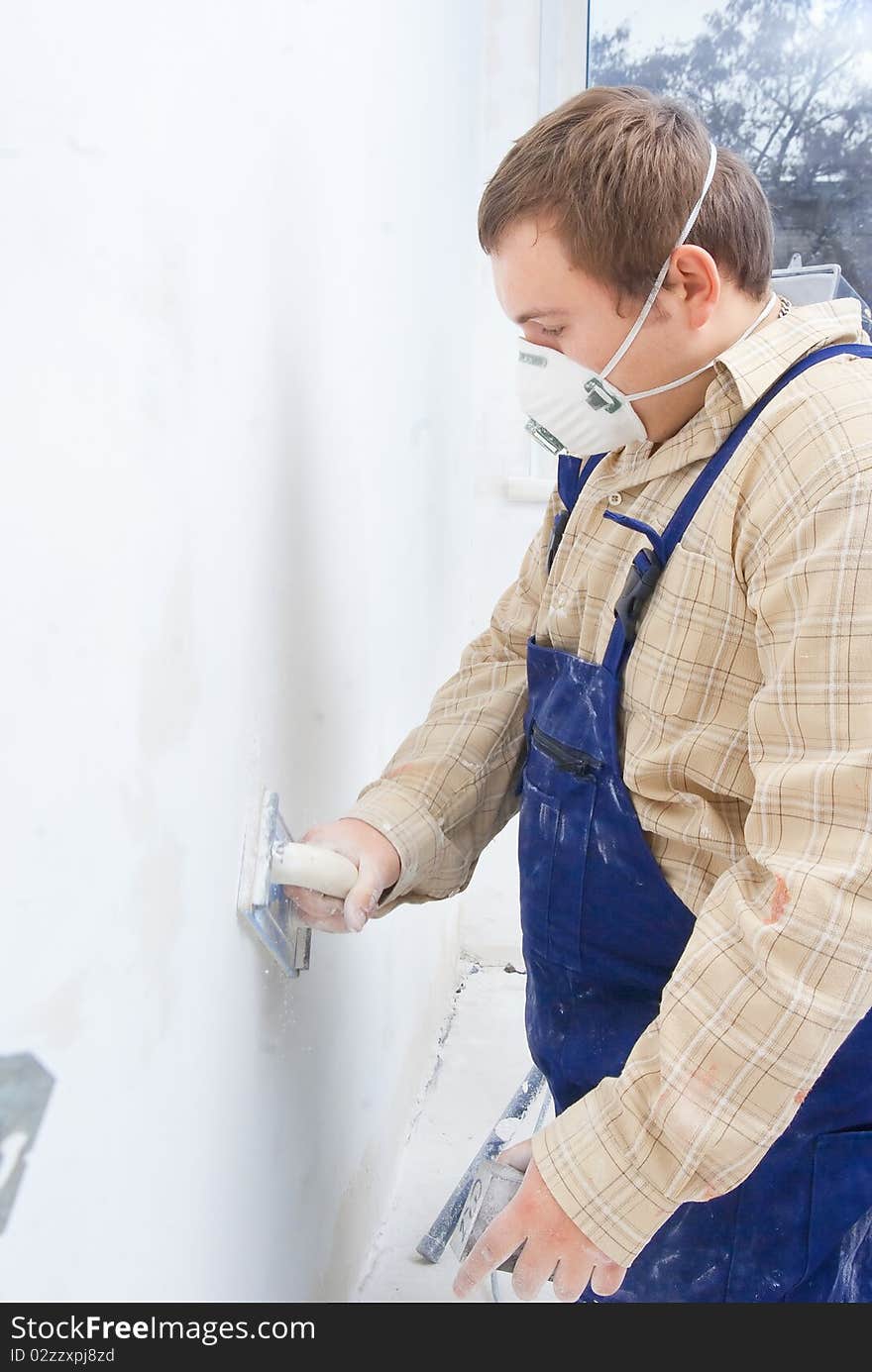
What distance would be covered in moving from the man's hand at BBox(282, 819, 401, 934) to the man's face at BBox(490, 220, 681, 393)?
44 centimetres

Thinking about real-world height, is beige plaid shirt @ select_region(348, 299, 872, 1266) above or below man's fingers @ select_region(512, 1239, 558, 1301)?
above

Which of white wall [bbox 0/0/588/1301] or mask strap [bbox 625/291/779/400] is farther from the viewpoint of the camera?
mask strap [bbox 625/291/779/400]

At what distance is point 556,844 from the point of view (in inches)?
37.1

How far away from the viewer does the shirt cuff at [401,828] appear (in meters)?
1.01

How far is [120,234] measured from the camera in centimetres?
57

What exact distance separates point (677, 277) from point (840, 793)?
1.35 ft

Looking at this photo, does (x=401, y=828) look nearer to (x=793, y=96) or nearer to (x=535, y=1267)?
(x=535, y=1267)

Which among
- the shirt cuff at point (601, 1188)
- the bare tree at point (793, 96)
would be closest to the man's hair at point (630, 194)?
the shirt cuff at point (601, 1188)

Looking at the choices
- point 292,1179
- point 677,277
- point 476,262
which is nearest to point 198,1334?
point 292,1179

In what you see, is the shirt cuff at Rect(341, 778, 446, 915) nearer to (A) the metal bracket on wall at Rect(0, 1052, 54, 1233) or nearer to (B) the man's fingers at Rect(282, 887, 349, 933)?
(B) the man's fingers at Rect(282, 887, 349, 933)

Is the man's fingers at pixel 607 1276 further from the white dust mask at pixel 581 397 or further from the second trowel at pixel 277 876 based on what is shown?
the white dust mask at pixel 581 397

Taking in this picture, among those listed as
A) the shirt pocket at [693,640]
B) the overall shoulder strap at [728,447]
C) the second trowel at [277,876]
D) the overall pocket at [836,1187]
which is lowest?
the overall pocket at [836,1187]

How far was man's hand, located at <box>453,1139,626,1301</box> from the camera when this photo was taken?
29.5 inches

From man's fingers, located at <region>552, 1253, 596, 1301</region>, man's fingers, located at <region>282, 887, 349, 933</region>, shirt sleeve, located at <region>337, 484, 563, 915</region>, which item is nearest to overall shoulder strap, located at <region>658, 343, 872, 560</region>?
shirt sleeve, located at <region>337, 484, 563, 915</region>
